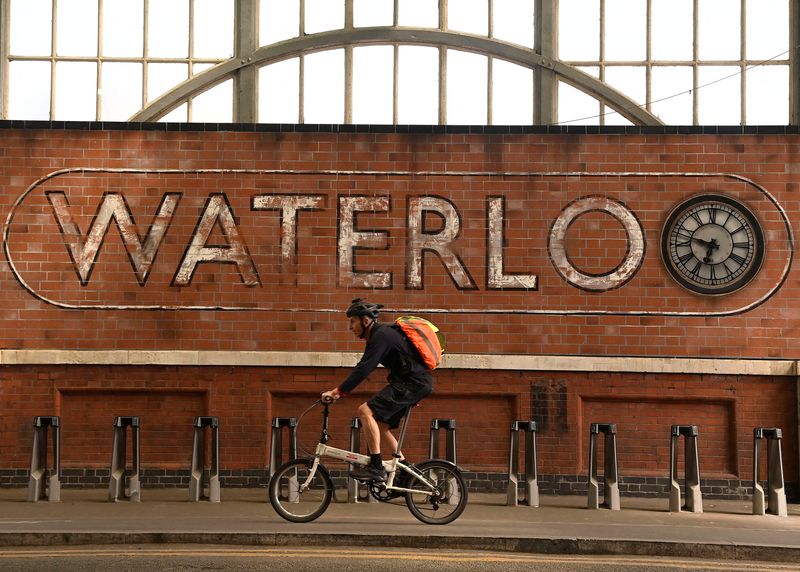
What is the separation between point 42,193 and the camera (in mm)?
14758

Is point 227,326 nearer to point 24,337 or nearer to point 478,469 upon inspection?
point 24,337

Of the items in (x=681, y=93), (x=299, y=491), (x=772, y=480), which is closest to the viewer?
(x=299, y=491)

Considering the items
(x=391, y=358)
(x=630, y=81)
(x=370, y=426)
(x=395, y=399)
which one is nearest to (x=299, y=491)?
(x=370, y=426)

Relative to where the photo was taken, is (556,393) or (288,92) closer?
(556,393)

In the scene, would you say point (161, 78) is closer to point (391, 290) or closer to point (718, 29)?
point (391, 290)

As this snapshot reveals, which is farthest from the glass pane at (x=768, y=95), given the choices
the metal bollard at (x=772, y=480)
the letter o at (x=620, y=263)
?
the metal bollard at (x=772, y=480)

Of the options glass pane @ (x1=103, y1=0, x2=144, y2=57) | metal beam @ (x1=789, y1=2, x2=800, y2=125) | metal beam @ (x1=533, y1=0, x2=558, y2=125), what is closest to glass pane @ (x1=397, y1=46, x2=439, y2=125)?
metal beam @ (x1=533, y1=0, x2=558, y2=125)

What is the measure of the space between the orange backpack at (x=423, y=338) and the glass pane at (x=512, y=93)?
663cm

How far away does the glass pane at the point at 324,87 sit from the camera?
664 inches

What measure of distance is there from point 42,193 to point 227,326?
110 inches

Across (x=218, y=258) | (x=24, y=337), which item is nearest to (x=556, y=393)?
(x=218, y=258)

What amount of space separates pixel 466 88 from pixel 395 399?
290 inches

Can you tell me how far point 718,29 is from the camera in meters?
16.7

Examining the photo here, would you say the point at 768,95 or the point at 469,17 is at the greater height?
the point at 469,17
